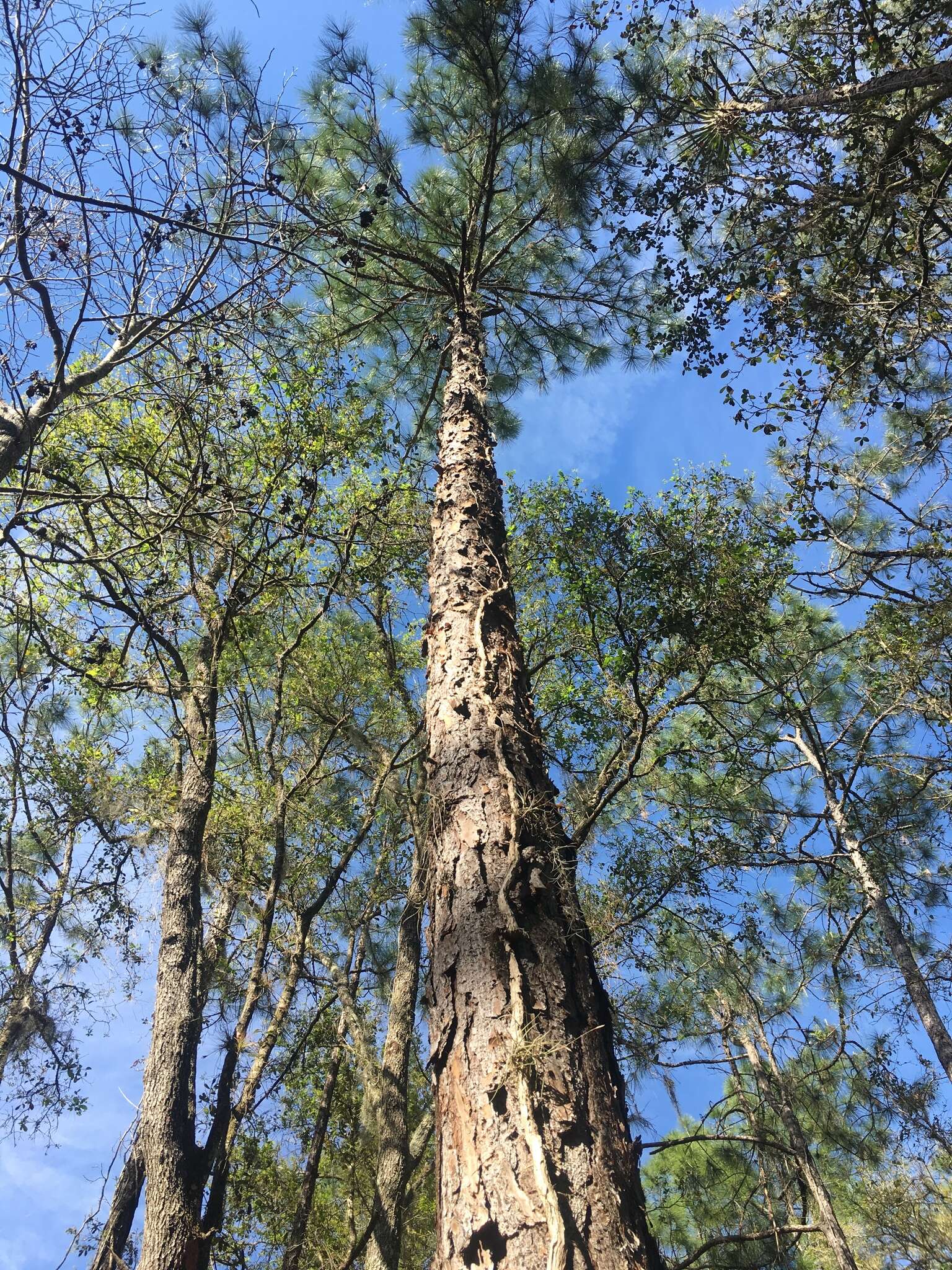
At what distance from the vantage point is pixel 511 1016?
1882mm

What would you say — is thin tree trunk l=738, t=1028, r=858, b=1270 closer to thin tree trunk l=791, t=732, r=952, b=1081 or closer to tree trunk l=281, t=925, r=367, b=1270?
thin tree trunk l=791, t=732, r=952, b=1081

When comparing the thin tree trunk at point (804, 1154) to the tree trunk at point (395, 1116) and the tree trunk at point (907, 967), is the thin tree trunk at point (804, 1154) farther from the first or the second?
the tree trunk at point (395, 1116)

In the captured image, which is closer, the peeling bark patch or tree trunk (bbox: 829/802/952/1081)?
the peeling bark patch

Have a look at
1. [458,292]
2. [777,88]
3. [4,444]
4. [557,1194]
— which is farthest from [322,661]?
[557,1194]

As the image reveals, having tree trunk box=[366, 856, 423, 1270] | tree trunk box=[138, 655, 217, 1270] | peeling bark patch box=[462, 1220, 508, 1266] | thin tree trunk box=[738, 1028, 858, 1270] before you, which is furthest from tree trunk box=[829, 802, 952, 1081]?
peeling bark patch box=[462, 1220, 508, 1266]

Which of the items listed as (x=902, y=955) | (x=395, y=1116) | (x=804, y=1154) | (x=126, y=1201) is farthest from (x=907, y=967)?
(x=126, y=1201)

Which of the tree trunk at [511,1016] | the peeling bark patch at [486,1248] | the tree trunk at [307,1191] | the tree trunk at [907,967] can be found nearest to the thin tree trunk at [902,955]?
the tree trunk at [907,967]

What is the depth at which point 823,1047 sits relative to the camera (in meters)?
8.85

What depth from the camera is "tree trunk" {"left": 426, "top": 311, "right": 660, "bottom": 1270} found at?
1551mm

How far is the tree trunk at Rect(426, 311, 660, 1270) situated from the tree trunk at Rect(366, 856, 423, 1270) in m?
1.81

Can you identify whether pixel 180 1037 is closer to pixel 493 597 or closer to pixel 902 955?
pixel 493 597

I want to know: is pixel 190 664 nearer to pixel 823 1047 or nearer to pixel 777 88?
pixel 777 88

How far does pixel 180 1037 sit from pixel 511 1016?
331 cm

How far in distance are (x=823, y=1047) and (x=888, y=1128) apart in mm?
1249
